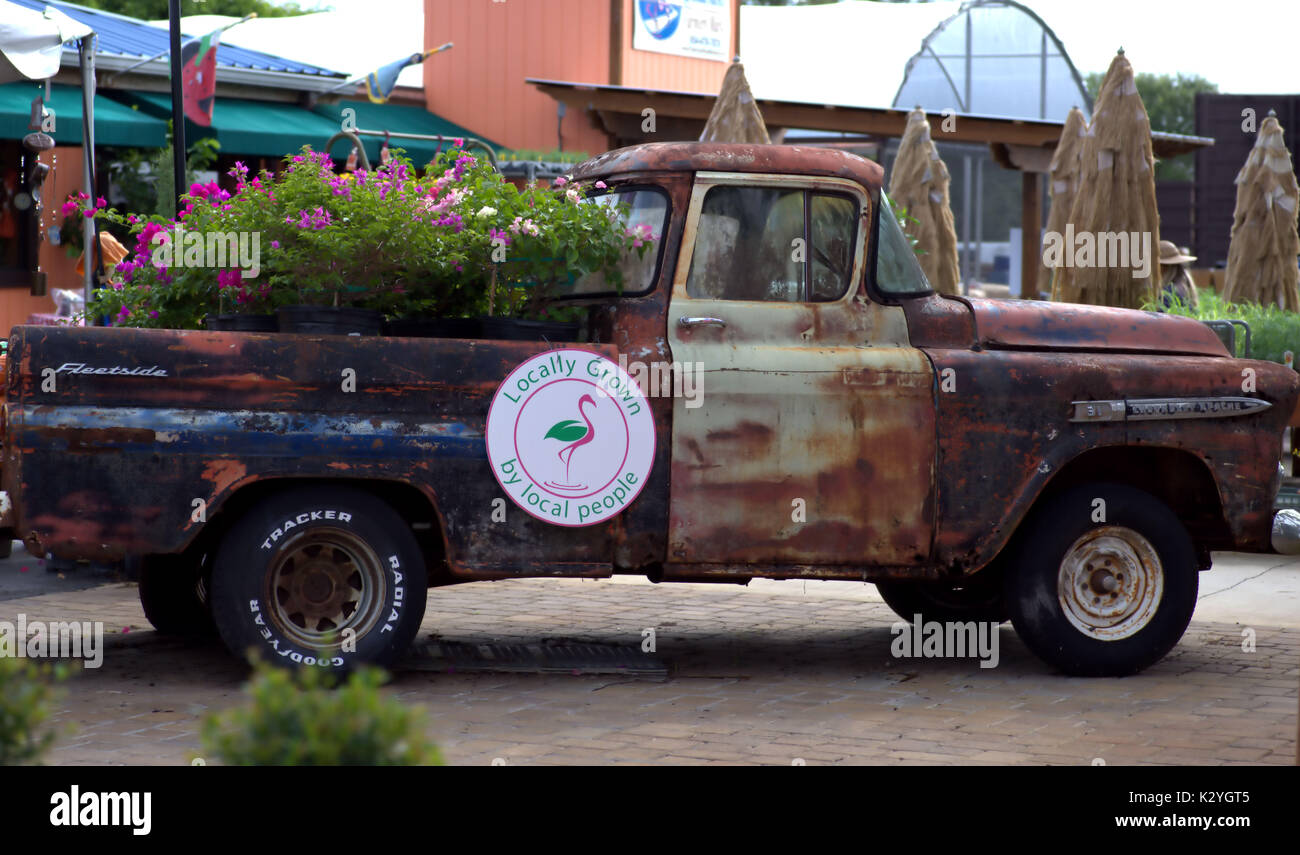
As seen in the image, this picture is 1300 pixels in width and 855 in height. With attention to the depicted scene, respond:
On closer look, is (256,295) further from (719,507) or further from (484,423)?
(719,507)

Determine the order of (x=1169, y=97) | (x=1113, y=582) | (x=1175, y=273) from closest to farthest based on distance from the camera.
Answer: (x=1113, y=582) < (x=1175, y=273) < (x=1169, y=97)

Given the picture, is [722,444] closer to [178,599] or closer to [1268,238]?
[178,599]

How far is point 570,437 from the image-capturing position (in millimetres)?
6562

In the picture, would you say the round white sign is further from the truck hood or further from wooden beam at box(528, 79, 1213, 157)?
wooden beam at box(528, 79, 1213, 157)

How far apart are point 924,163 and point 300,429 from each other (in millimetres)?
10461

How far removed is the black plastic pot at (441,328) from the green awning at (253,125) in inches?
398

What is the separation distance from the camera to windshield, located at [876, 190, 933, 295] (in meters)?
7.10

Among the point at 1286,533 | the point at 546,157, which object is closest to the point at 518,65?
the point at 546,157

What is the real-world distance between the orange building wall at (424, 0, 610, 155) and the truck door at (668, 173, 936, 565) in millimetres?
15531

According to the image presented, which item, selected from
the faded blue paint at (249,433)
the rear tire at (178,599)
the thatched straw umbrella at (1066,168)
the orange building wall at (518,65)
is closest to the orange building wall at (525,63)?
the orange building wall at (518,65)

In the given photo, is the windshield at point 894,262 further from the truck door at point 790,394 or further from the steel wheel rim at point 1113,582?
the steel wheel rim at point 1113,582

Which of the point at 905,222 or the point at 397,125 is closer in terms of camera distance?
the point at 905,222

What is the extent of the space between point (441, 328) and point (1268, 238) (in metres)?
10.6
